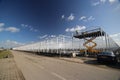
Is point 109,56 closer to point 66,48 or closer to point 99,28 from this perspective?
point 99,28

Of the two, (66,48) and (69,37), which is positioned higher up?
(69,37)

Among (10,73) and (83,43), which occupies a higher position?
(83,43)

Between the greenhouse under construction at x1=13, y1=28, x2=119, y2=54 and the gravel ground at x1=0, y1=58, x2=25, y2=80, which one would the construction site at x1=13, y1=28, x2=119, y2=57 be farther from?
the gravel ground at x1=0, y1=58, x2=25, y2=80

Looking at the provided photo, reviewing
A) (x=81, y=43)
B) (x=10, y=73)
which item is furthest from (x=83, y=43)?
(x=10, y=73)

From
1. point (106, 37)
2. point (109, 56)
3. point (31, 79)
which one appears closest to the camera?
point (31, 79)

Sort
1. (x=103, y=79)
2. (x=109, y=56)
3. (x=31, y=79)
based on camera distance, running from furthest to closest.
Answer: (x=109, y=56) → (x=31, y=79) → (x=103, y=79)

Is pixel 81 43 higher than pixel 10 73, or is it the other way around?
pixel 81 43

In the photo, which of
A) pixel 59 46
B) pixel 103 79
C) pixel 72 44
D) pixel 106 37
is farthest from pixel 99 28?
pixel 103 79

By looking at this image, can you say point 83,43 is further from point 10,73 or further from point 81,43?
point 10,73

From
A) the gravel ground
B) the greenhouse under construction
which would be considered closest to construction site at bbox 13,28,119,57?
the greenhouse under construction

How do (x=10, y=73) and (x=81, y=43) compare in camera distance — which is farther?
(x=81, y=43)

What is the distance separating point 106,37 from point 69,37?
40.2 ft

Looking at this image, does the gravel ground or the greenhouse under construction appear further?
the greenhouse under construction

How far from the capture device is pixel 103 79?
6.71 metres
